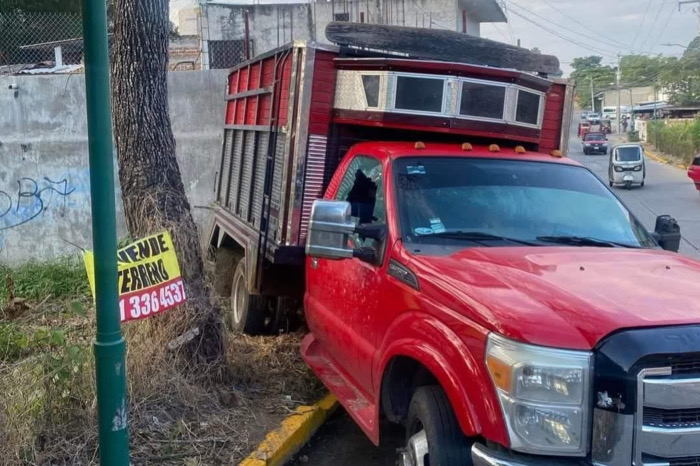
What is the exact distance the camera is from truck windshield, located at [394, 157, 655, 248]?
442 cm

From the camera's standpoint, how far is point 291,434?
16.7 feet

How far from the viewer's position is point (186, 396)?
5086 millimetres

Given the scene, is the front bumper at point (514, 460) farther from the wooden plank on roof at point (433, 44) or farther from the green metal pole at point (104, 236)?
the wooden plank on roof at point (433, 44)

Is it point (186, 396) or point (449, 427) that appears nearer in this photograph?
point (449, 427)

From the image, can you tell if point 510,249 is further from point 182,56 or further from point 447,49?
point 182,56

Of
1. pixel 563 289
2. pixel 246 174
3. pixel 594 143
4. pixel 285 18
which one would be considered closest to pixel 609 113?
pixel 594 143

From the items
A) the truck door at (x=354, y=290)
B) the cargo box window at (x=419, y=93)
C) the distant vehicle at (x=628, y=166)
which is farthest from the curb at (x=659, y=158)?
the truck door at (x=354, y=290)

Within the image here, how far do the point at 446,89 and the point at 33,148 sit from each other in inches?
307

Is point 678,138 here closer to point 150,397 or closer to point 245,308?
point 245,308

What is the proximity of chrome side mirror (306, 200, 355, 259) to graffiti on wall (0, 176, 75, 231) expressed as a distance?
334 inches

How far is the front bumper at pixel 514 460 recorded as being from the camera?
295cm

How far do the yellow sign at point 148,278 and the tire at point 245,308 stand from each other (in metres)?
2.09

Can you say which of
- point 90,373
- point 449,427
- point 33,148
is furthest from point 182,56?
point 449,427

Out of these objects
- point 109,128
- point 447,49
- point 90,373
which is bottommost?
point 90,373
